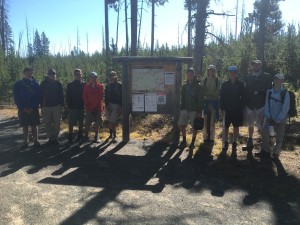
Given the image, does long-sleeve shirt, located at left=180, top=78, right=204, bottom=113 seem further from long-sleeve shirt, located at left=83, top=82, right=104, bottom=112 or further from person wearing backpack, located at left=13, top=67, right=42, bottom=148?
person wearing backpack, located at left=13, top=67, right=42, bottom=148

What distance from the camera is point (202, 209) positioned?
4961 millimetres

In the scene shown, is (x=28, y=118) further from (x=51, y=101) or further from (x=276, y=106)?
(x=276, y=106)

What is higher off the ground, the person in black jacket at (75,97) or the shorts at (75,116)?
the person in black jacket at (75,97)

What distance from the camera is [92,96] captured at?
9.20 metres


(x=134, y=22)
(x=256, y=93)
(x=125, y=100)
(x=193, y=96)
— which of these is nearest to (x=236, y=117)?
(x=256, y=93)

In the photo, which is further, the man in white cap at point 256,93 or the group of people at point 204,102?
the man in white cap at point 256,93

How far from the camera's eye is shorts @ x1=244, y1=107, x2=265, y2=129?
7.81 metres

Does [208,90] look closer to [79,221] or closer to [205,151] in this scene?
[205,151]

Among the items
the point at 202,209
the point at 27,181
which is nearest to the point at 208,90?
the point at 202,209

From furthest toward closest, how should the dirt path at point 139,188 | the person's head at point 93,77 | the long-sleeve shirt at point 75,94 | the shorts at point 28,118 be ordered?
1. the long-sleeve shirt at point 75,94
2. the person's head at point 93,77
3. the shorts at point 28,118
4. the dirt path at point 139,188

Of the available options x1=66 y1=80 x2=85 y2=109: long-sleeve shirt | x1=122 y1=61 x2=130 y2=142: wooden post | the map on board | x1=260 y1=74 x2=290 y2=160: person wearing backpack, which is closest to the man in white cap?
x1=260 y1=74 x2=290 y2=160: person wearing backpack

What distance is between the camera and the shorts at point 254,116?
781 cm

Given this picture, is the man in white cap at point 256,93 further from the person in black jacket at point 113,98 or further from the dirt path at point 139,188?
the person in black jacket at point 113,98

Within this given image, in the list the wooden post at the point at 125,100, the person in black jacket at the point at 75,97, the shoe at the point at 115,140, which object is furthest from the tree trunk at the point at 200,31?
the person in black jacket at the point at 75,97
